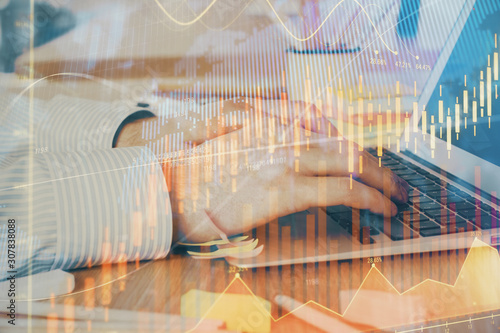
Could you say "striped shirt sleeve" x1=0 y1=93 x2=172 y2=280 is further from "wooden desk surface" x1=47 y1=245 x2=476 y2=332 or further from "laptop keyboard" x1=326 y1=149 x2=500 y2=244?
"laptop keyboard" x1=326 y1=149 x2=500 y2=244

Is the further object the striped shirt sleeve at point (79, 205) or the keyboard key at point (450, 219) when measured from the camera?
the keyboard key at point (450, 219)

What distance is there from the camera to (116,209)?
1.18 ft

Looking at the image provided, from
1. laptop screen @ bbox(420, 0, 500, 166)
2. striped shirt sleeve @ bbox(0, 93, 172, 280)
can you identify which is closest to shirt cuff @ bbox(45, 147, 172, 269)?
striped shirt sleeve @ bbox(0, 93, 172, 280)

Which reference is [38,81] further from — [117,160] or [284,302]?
[284,302]

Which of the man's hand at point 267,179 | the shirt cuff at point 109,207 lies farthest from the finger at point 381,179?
the shirt cuff at point 109,207

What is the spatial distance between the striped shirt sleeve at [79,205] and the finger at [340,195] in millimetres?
166

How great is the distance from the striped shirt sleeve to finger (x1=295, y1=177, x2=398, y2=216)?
166 mm

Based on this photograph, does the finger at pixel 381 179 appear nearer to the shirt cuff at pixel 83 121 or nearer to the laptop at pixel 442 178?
the laptop at pixel 442 178

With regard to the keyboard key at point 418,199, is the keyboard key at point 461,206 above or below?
below

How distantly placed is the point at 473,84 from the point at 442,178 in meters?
0.17

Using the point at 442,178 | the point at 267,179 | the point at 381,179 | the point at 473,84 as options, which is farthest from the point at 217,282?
the point at 473,84
